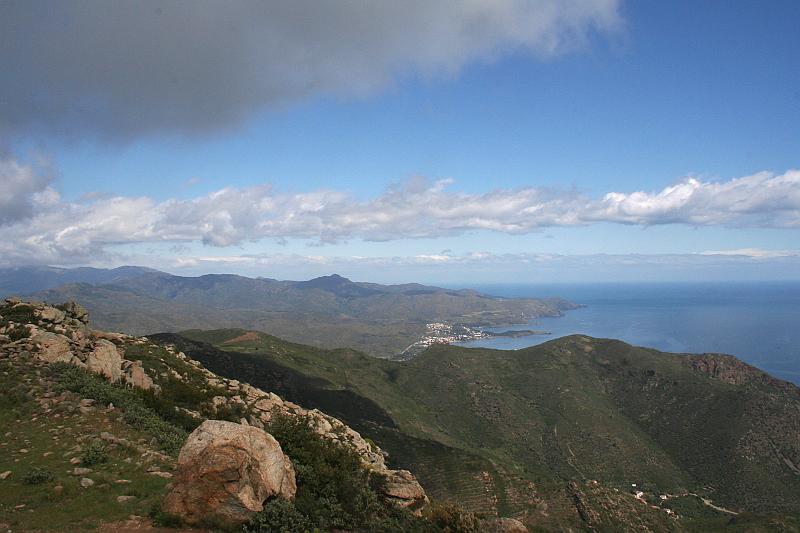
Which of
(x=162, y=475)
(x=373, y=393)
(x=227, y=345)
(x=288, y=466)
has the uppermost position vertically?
(x=288, y=466)

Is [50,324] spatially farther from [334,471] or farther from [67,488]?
[334,471]

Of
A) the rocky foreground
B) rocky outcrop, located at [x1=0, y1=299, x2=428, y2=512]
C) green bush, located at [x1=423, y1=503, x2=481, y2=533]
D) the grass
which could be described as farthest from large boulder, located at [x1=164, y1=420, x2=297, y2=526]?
rocky outcrop, located at [x1=0, y1=299, x2=428, y2=512]

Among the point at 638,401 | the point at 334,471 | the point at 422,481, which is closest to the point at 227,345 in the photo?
the point at 422,481

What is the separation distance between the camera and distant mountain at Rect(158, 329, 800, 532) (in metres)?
55.8

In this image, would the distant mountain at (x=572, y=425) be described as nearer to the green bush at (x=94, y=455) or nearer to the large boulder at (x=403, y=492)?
the large boulder at (x=403, y=492)

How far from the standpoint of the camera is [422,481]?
57.0m

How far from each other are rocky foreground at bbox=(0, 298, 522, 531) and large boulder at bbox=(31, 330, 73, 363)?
0.14ft

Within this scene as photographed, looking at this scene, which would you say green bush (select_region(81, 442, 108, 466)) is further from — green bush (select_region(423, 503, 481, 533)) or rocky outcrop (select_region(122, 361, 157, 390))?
green bush (select_region(423, 503, 481, 533))

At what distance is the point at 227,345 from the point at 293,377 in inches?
1753

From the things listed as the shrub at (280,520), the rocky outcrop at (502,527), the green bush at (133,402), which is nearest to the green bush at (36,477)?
the green bush at (133,402)

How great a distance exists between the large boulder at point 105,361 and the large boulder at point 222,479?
15.4 m

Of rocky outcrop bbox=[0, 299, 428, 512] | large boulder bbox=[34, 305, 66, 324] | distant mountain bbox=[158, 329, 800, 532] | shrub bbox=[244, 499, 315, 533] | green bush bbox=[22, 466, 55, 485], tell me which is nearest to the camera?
shrub bbox=[244, 499, 315, 533]

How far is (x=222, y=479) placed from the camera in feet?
36.2

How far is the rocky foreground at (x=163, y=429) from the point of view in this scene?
436 inches
